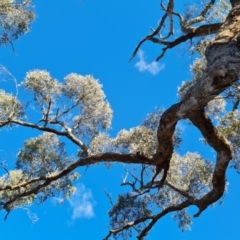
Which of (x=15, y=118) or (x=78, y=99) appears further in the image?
(x=78, y=99)

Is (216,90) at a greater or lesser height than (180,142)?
lesser

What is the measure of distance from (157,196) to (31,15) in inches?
224

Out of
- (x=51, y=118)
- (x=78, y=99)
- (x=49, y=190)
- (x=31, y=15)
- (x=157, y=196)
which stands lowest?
(x=157, y=196)

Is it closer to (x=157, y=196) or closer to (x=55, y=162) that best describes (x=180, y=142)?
(x=157, y=196)

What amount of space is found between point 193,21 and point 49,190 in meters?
5.61

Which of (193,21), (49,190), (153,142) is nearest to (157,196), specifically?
(153,142)

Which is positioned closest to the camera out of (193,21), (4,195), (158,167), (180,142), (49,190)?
(158,167)

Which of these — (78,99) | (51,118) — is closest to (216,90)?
(51,118)

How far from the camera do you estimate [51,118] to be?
10727mm

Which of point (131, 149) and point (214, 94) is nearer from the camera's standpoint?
point (214, 94)

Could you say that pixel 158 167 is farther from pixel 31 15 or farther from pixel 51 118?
pixel 31 15

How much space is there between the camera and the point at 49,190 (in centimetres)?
1117

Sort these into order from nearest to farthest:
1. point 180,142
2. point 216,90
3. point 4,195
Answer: point 216,90 < point 180,142 < point 4,195

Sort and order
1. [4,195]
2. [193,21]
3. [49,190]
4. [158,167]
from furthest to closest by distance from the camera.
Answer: [4,195] < [49,190] < [193,21] < [158,167]
